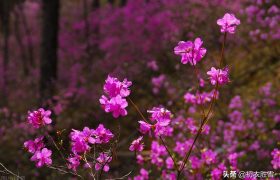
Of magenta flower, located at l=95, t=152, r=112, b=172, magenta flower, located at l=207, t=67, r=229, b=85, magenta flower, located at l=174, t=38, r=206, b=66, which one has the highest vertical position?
magenta flower, located at l=174, t=38, r=206, b=66

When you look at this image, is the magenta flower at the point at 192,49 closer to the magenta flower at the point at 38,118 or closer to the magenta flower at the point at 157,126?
the magenta flower at the point at 157,126

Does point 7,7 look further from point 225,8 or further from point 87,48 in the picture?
point 225,8

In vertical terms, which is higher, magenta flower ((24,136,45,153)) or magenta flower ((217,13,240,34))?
magenta flower ((217,13,240,34))

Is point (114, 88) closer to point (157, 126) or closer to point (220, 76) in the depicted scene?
point (157, 126)

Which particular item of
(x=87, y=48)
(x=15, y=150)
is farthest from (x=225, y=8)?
(x=15, y=150)

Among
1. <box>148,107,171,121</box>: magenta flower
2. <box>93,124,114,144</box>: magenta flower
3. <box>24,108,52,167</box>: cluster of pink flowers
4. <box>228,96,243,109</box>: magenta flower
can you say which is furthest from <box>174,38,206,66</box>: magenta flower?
<box>228,96,243,109</box>: magenta flower

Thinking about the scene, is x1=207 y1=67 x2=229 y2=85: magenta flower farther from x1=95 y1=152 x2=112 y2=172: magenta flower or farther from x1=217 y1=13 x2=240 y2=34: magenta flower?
x1=95 y1=152 x2=112 y2=172: magenta flower

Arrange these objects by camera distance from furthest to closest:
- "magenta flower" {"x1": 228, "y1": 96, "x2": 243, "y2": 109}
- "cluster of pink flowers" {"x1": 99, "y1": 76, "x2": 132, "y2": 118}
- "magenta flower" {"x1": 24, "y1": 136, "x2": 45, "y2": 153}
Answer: "magenta flower" {"x1": 228, "y1": 96, "x2": 243, "y2": 109}, "magenta flower" {"x1": 24, "y1": 136, "x2": 45, "y2": 153}, "cluster of pink flowers" {"x1": 99, "y1": 76, "x2": 132, "y2": 118}

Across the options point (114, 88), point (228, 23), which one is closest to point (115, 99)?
point (114, 88)

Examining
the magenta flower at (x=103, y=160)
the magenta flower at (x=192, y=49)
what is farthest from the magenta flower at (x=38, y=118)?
the magenta flower at (x=192, y=49)
